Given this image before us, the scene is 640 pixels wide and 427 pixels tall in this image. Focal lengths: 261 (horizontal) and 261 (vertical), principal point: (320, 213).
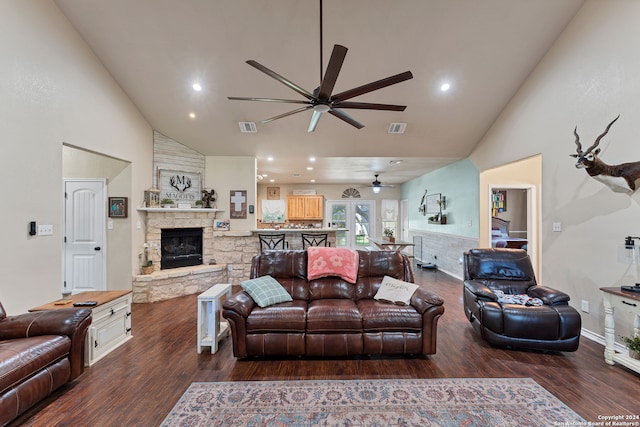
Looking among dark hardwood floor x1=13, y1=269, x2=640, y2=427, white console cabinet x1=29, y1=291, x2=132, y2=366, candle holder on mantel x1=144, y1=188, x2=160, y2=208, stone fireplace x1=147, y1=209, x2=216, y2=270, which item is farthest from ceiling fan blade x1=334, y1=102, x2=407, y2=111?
candle holder on mantel x1=144, y1=188, x2=160, y2=208

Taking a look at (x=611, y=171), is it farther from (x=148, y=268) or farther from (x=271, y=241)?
(x=148, y=268)

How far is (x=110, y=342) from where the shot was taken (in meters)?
2.79

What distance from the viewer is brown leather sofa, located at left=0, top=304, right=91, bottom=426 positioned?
5.57ft

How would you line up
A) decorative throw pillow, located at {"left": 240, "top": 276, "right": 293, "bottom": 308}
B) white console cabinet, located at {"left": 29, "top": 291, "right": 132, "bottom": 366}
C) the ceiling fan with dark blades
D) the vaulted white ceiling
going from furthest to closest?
the vaulted white ceiling, decorative throw pillow, located at {"left": 240, "top": 276, "right": 293, "bottom": 308}, white console cabinet, located at {"left": 29, "top": 291, "right": 132, "bottom": 366}, the ceiling fan with dark blades

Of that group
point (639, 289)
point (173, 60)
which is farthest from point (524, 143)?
point (173, 60)

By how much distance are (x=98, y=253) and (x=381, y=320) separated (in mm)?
4682

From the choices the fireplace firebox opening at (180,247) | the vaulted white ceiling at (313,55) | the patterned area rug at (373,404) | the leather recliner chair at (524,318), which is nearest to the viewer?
the patterned area rug at (373,404)

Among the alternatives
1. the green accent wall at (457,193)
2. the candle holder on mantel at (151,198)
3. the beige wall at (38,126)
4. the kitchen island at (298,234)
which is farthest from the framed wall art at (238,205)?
the green accent wall at (457,193)

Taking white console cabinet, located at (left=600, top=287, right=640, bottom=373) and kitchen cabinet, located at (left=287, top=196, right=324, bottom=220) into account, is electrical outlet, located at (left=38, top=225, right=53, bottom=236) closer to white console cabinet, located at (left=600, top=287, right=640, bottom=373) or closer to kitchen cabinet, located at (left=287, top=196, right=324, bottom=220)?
white console cabinet, located at (left=600, top=287, right=640, bottom=373)

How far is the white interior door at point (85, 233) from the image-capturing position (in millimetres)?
4363

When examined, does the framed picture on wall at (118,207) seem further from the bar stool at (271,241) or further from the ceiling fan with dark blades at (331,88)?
the ceiling fan with dark blades at (331,88)

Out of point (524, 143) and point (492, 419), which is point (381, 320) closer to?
point (492, 419)

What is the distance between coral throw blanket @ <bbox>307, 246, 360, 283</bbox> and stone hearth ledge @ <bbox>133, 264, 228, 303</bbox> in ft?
9.19

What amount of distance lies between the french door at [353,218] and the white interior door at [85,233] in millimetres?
6696
